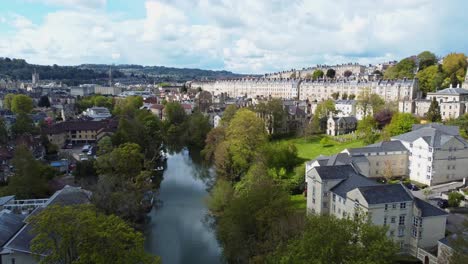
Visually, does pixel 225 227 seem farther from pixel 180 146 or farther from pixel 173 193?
pixel 180 146

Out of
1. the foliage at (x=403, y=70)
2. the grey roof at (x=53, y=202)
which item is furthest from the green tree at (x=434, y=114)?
the grey roof at (x=53, y=202)

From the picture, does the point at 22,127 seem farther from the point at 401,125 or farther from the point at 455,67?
the point at 455,67

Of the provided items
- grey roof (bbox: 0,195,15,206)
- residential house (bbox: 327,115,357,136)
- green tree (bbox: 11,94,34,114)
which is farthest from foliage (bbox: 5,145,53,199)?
green tree (bbox: 11,94,34,114)

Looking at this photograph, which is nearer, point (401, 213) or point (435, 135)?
point (401, 213)

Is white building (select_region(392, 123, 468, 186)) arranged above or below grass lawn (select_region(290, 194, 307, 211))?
above

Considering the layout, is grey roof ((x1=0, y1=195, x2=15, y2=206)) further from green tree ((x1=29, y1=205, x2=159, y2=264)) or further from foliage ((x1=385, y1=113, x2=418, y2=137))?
foliage ((x1=385, y1=113, x2=418, y2=137))

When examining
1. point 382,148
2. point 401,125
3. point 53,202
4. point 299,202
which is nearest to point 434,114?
point 401,125

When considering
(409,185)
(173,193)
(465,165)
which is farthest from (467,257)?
(173,193)

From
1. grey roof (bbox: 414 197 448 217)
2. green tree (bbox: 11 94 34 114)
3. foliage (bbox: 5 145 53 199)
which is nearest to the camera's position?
grey roof (bbox: 414 197 448 217)
